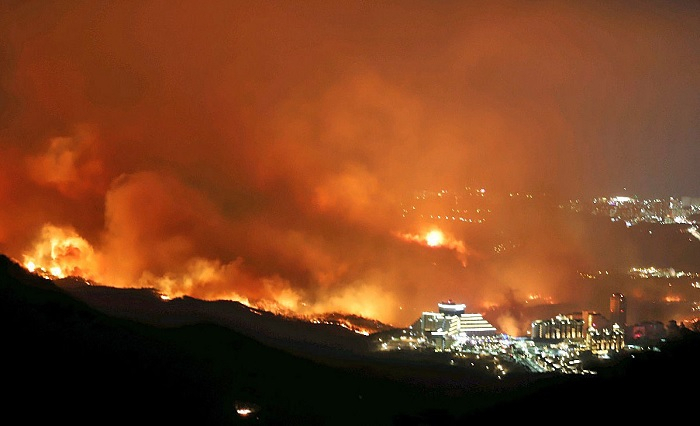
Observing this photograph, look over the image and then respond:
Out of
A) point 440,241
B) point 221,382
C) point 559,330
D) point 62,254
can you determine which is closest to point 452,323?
point 559,330

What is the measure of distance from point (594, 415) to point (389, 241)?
4096 cm

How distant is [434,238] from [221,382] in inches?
1957

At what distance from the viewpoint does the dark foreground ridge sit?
20047 mm

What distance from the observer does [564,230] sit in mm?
85438

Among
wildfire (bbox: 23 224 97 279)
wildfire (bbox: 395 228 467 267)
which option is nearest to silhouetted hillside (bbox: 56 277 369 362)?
wildfire (bbox: 23 224 97 279)

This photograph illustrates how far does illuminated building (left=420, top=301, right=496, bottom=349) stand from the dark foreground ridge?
39.7 ft

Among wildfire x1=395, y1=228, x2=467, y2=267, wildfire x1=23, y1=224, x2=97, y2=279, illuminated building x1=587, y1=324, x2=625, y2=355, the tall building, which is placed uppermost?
wildfire x1=395, y1=228, x2=467, y2=267

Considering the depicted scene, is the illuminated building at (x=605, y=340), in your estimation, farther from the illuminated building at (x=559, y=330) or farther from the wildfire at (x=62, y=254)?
the wildfire at (x=62, y=254)

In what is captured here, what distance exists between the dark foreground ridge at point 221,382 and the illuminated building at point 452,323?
1211 cm

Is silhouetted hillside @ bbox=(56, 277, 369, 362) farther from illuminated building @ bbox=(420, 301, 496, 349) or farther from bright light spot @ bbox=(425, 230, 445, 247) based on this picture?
bright light spot @ bbox=(425, 230, 445, 247)

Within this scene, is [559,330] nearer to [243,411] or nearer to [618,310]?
[618,310]

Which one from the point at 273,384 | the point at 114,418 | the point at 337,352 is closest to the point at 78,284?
the point at 337,352

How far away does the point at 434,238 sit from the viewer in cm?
7200

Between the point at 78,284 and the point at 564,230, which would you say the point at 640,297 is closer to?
the point at 564,230
